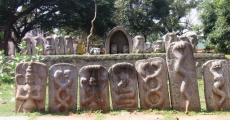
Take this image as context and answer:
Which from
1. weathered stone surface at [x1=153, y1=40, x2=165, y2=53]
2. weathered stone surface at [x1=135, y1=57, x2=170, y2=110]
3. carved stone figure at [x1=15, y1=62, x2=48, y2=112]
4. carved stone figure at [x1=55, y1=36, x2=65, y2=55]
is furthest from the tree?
carved stone figure at [x1=15, y1=62, x2=48, y2=112]

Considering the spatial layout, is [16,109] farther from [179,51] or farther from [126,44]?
[126,44]

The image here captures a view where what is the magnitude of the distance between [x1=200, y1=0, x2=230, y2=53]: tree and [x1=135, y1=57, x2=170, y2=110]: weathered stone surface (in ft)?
48.4

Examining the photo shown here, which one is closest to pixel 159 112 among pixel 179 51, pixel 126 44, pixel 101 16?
pixel 179 51

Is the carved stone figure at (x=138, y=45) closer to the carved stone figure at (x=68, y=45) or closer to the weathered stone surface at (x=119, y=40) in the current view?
the weathered stone surface at (x=119, y=40)

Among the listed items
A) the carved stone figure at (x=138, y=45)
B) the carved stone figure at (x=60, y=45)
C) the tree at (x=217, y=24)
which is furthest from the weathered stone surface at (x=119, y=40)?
the tree at (x=217, y=24)

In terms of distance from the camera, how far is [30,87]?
17.7ft

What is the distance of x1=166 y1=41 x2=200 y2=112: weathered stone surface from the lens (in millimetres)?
5426

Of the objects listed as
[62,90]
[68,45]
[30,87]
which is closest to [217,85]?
[62,90]

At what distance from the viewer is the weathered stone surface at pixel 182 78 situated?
5426 mm

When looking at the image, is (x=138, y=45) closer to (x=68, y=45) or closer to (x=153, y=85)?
(x=68, y=45)

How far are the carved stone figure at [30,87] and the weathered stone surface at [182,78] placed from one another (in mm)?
2349

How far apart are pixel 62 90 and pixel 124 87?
1.14m

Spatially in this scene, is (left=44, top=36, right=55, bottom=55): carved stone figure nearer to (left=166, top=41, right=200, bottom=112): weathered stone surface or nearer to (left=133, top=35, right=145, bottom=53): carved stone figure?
(left=133, top=35, right=145, bottom=53): carved stone figure

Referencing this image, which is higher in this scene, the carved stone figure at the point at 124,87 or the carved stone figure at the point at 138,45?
the carved stone figure at the point at 138,45
